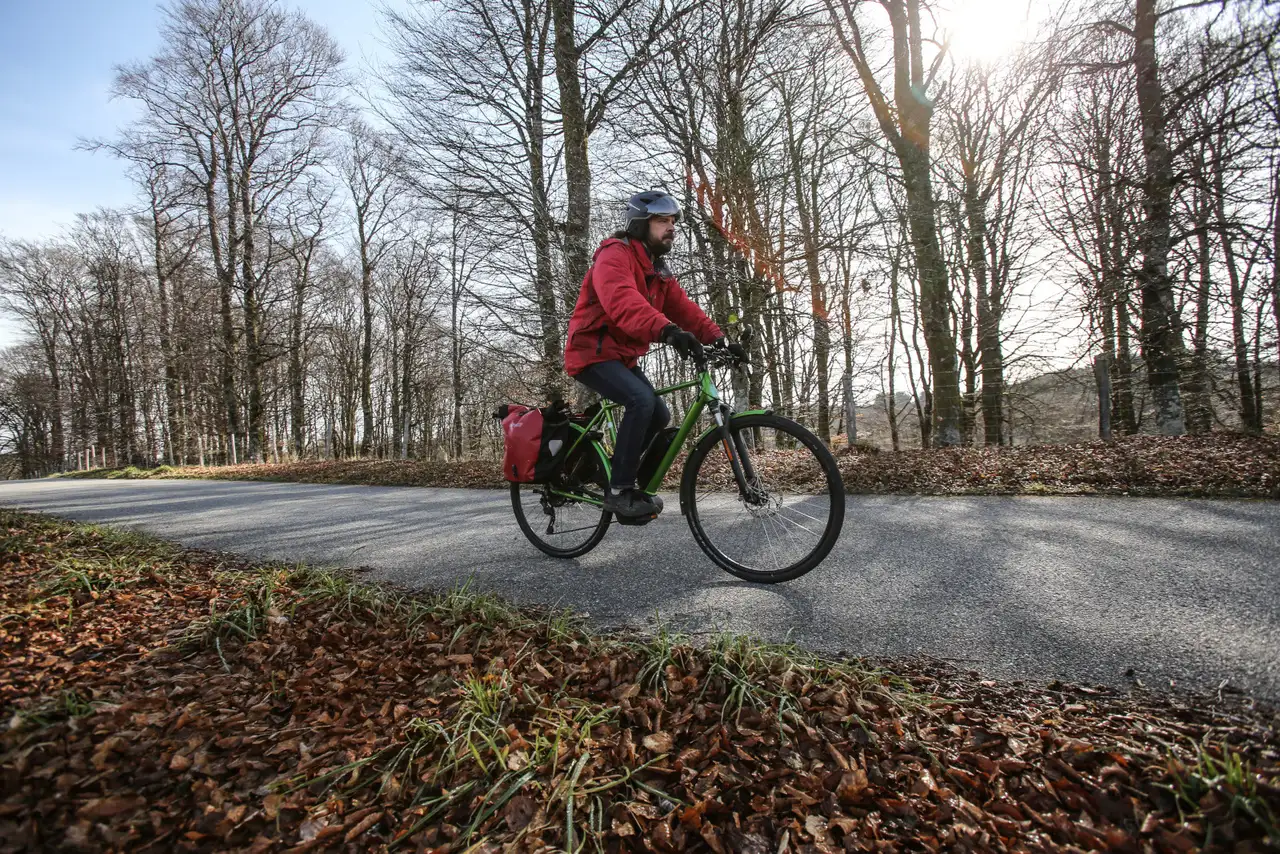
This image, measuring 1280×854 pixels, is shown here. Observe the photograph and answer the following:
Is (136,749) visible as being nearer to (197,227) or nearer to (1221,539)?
(1221,539)

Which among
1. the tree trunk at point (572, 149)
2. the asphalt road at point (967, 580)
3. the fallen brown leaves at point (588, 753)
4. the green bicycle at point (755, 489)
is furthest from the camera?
the tree trunk at point (572, 149)

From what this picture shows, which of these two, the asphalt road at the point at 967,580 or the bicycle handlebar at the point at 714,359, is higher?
the bicycle handlebar at the point at 714,359

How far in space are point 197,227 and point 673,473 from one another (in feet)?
71.8

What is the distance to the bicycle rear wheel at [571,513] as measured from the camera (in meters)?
3.80

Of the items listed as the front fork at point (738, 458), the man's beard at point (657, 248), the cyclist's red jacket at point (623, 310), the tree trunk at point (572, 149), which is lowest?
the front fork at point (738, 458)

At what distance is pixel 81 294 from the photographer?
2961 cm

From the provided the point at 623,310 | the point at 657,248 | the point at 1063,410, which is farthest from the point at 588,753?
the point at 1063,410

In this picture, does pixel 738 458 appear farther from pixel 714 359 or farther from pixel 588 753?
pixel 588 753

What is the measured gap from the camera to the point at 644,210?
3.37 meters

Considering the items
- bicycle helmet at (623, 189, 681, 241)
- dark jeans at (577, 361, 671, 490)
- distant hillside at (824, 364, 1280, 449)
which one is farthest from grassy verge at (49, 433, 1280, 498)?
bicycle helmet at (623, 189, 681, 241)

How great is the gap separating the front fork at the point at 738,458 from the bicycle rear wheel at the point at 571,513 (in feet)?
3.05

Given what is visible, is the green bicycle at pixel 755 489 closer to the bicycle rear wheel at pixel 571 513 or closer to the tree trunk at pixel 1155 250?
the bicycle rear wheel at pixel 571 513

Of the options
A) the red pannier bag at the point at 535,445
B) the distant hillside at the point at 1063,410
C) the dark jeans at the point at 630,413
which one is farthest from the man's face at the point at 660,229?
the distant hillside at the point at 1063,410

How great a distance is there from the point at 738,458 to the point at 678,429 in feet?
1.40
